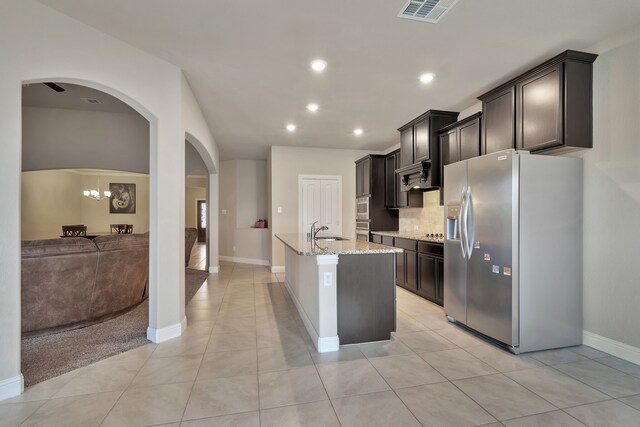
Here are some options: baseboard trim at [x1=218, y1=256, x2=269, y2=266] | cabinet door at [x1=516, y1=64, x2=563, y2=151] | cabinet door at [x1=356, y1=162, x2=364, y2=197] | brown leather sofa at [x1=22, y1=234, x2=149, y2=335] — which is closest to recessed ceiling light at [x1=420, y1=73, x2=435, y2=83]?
cabinet door at [x1=516, y1=64, x2=563, y2=151]

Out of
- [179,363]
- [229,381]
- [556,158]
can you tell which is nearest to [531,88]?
[556,158]

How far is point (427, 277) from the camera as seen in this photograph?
4305mm

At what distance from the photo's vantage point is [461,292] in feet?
10.8

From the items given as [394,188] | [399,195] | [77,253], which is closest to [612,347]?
[399,195]

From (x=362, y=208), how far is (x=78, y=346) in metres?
5.06

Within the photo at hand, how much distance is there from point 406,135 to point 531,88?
6.98ft

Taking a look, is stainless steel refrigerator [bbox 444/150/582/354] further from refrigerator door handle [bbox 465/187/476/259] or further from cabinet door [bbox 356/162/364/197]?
cabinet door [bbox 356/162/364/197]

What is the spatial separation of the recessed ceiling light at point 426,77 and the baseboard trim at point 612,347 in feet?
9.72

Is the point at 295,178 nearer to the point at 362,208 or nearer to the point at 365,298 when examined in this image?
the point at 362,208

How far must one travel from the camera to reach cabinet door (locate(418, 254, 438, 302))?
4.16 m

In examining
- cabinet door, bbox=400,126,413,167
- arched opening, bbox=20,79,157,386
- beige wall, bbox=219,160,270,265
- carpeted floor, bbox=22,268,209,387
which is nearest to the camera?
carpeted floor, bbox=22,268,209,387

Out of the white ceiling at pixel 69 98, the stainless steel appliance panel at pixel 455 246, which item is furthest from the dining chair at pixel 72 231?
the stainless steel appliance panel at pixel 455 246

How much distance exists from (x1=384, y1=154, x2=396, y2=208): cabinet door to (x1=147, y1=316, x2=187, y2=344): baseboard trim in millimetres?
4376

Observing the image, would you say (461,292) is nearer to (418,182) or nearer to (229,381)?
(418,182)
